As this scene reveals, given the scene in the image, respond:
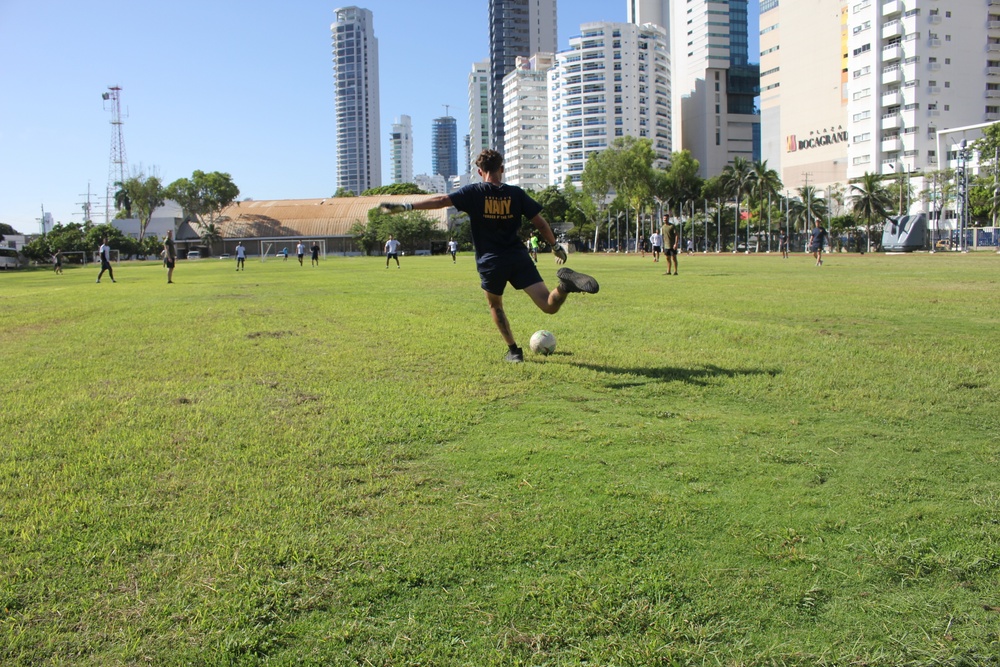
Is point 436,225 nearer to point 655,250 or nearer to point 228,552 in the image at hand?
point 655,250

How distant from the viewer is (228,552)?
117 inches

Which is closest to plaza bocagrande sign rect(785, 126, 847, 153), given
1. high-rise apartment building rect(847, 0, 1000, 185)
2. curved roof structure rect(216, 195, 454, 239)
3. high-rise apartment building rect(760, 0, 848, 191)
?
high-rise apartment building rect(760, 0, 848, 191)

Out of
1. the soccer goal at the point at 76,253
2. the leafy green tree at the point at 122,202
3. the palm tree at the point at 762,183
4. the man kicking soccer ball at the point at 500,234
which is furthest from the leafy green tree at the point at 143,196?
the man kicking soccer ball at the point at 500,234

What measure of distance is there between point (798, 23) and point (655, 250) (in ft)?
354

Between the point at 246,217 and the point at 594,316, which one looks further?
the point at 246,217

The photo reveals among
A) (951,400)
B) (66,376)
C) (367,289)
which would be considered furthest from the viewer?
(367,289)

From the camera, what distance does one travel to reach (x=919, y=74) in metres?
87.2

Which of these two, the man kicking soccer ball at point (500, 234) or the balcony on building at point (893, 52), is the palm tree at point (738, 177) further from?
the man kicking soccer ball at point (500, 234)

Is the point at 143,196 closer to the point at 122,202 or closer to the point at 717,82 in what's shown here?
the point at 122,202

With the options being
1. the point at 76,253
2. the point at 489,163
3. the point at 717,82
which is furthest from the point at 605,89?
the point at 489,163

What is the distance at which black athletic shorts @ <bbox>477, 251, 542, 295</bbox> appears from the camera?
24.8ft

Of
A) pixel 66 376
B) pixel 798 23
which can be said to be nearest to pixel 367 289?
pixel 66 376

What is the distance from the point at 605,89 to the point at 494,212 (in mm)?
183645

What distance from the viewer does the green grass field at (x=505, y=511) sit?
2.41 metres
